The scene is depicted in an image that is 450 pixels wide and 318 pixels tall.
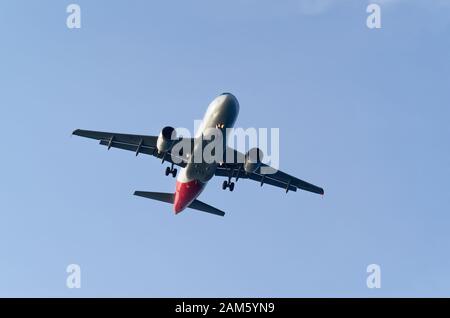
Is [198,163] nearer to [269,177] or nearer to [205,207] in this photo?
[205,207]

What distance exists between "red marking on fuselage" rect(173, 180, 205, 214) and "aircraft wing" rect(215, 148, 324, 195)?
13.7 feet

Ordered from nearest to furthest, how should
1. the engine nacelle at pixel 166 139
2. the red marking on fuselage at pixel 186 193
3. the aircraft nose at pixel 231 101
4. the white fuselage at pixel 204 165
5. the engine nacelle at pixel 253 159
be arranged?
the white fuselage at pixel 204 165
the aircraft nose at pixel 231 101
the engine nacelle at pixel 166 139
the red marking on fuselage at pixel 186 193
the engine nacelle at pixel 253 159

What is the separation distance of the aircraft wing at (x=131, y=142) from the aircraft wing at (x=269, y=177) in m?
4.32

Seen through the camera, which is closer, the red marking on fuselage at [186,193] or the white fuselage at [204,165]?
the white fuselage at [204,165]

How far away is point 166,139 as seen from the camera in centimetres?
5341

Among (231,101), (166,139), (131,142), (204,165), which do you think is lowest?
(204,165)

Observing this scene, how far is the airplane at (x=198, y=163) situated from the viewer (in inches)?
2068

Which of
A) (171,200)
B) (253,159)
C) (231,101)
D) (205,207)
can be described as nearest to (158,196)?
(171,200)

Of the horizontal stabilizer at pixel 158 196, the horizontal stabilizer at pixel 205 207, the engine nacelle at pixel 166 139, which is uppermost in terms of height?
the engine nacelle at pixel 166 139

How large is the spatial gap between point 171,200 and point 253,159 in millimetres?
9041

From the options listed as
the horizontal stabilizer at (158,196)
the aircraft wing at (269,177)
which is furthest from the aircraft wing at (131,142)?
the aircraft wing at (269,177)

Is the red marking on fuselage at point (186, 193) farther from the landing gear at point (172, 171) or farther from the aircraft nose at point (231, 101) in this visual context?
the aircraft nose at point (231, 101)

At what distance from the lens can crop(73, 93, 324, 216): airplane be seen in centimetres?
5253

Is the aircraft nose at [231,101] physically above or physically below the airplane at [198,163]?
above
